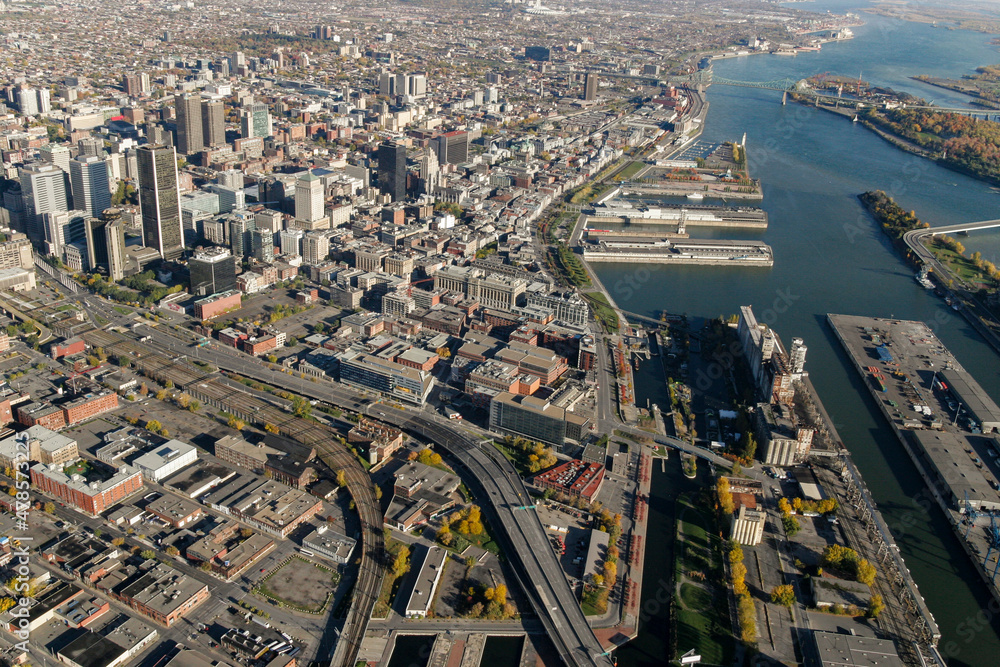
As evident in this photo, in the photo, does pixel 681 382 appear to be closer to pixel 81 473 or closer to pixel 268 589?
pixel 268 589

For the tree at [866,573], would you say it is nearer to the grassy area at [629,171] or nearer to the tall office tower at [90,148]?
the grassy area at [629,171]

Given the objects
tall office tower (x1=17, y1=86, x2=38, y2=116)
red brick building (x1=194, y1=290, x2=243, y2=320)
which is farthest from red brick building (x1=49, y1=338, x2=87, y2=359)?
tall office tower (x1=17, y1=86, x2=38, y2=116)

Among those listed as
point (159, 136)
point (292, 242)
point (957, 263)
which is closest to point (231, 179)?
point (292, 242)

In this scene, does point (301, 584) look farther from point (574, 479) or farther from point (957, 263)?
point (957, 263)

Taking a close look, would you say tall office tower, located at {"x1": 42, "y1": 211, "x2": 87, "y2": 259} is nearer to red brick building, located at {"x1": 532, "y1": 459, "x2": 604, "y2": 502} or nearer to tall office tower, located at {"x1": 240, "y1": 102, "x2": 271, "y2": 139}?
tall office tower, located at {"x1": 240, "y1": 102, "x2": 271, "y2": 139}

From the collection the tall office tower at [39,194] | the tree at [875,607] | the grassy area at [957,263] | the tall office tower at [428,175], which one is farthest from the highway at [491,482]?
the grassy area at [957,263]

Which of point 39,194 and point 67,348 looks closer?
point 67,348
